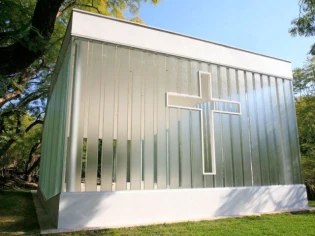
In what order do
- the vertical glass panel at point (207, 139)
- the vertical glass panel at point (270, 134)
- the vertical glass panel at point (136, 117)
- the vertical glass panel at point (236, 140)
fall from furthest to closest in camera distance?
the vertical glass panel at point (270, 134), the vertical glass panel at point (236, 140), the vertical glass panel at point (207, 139), the vertical glass panel at point (136, 117)

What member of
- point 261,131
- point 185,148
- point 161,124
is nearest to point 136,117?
point 161,124

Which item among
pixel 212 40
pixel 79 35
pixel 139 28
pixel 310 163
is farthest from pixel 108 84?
pixel 310 163

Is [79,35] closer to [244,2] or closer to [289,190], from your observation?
[244,2]

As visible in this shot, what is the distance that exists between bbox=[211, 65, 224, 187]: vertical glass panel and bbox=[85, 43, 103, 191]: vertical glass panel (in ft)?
8.35

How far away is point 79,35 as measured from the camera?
494cm

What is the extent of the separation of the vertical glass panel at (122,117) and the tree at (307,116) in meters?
9.72

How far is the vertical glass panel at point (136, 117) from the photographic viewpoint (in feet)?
16.2

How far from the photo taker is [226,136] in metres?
6.11

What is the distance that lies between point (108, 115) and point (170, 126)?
49.7 inches

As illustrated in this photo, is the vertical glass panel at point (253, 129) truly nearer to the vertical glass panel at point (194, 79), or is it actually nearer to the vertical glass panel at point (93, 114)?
the vertical glass panel at point (194, 79)

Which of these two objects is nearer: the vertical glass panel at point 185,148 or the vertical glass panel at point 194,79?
the vertical glass panel at point 185,148

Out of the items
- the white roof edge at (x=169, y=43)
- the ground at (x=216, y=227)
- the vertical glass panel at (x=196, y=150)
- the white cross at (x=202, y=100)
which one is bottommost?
the ground at (x=216, y=227)

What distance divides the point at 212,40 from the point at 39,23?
12.2 feet

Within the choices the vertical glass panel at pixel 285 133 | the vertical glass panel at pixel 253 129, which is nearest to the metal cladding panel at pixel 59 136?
the vertical glass panel at pixel 253 129
